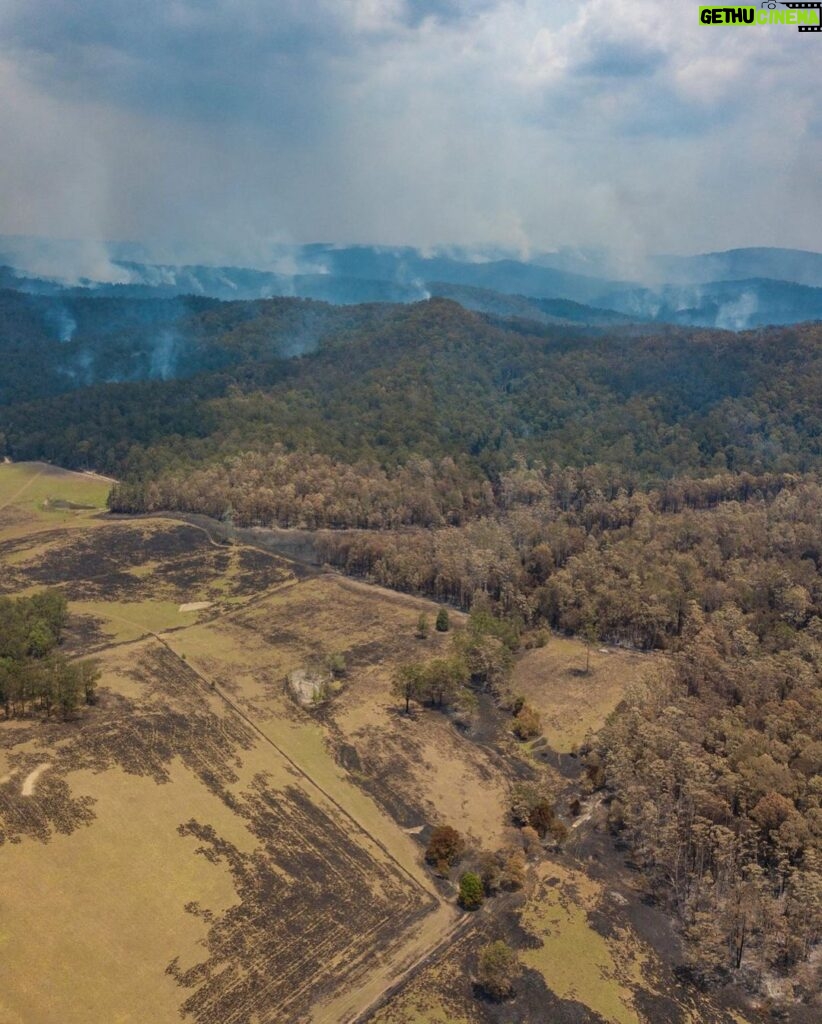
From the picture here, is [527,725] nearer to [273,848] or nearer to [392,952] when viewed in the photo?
[273,848]

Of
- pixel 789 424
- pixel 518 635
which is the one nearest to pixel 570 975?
pixel 518 635

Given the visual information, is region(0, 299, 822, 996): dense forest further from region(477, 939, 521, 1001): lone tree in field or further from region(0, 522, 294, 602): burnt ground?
region(477, 939, 521, 1001): lone tree in field

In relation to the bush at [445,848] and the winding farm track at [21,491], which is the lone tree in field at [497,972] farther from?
the winding farm track at [21,491]

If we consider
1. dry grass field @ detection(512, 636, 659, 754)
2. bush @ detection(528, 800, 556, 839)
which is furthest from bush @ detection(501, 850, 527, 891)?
dry grass field @ detection(512, 636, 659, 754)

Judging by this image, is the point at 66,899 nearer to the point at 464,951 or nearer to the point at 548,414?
the point at 464,951

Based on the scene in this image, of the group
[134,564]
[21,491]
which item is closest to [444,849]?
[134,564]

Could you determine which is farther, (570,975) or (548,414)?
(548,414)
